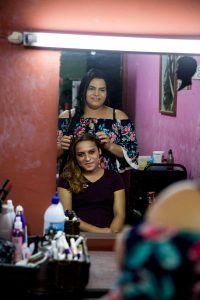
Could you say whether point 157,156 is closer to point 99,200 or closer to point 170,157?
point 170,157

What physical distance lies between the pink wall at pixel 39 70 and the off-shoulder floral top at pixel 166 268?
1207 millimetres

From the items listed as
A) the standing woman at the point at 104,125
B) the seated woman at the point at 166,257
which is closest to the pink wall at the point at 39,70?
the standing woman at the point at 104,125

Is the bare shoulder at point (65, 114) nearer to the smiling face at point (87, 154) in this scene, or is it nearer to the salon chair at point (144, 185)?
the smiling face at point (87, 154)

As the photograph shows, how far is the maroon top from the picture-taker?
2238mm

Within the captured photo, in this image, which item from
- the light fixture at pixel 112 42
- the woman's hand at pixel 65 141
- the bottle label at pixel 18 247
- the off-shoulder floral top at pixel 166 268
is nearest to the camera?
the off-shoulder floral top at pixel 166 268

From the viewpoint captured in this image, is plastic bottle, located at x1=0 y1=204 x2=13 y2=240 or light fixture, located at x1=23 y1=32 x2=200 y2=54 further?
light fixture, located at x1=23 y1=32 x2=200 y2=54

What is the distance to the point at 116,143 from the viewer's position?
7.38 ft

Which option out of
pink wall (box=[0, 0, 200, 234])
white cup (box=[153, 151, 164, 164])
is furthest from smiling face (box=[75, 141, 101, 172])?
white cup (box=[153, 151, 164, 164])

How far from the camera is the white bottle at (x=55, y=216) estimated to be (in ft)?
6.51

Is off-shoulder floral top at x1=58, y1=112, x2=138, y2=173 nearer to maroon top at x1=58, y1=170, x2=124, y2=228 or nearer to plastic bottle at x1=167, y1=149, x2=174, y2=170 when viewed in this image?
maroon top at x1=58, y1=170, x2=124, y2=228

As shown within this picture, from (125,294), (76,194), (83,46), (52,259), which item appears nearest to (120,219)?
(76,194)

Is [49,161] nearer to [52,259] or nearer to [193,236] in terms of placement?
[52,259]

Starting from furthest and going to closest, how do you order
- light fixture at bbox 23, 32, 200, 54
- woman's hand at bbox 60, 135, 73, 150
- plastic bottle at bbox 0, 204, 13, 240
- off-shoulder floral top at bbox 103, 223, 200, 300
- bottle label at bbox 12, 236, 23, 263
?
woman's hand at bbox 60, 135, 73, 150 → light fixture at bbox 23, 32, 200, 54 → plastic bottle at bbox 0, 204, 13, 240 → bottle label at bbox 12, 236, 23, 263 → off-shoulder floral top at bbox 103, 223, 200, 300

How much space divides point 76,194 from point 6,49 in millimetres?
729
